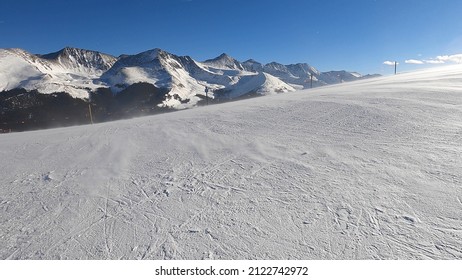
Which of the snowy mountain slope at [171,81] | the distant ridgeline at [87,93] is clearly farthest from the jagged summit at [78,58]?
the snowy mountain slope at [171,81]

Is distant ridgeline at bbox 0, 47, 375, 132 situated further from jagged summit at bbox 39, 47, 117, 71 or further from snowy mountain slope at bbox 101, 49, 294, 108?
jagged summit at bbox 39, 47, 117, 71

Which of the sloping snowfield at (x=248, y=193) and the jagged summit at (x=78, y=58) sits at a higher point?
the jagged summit at (x=78, y=58)

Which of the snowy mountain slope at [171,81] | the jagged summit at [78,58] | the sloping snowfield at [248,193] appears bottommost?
the sloping snowfield at [248,193]

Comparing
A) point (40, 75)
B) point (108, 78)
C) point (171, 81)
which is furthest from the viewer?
point (108, 78)

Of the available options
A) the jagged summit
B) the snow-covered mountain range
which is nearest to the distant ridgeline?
the snow-covered mountain range

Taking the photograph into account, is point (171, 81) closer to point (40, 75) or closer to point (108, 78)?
point (108, 78)

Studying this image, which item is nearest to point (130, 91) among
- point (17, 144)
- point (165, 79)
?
A: point (165, 79)

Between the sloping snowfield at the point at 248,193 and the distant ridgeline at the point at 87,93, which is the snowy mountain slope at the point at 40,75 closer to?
the distant ridgeline at the point at 87,93

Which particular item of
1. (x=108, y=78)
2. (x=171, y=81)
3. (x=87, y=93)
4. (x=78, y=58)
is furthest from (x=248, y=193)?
(x=78, y=58)

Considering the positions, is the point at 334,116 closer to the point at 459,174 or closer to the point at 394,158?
the point at 394,158
